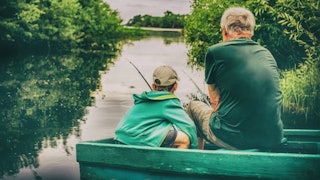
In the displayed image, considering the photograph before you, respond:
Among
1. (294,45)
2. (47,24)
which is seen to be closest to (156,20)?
(47,24)

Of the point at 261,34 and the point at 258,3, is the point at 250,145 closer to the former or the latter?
the point at 258,3

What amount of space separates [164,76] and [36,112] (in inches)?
308

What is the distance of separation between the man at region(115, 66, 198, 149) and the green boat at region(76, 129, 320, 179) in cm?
19

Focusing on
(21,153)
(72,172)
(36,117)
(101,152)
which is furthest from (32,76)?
(101,152)

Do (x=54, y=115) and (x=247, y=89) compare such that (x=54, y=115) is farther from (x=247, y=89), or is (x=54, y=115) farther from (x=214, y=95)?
(x=247, y=89)

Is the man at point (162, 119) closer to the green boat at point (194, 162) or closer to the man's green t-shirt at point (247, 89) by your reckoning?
the green boat at point (194, 162)

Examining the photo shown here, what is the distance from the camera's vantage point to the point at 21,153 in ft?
27.2

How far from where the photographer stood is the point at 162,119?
535 cm

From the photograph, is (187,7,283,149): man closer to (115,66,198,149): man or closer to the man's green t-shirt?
the man's green t-shirt

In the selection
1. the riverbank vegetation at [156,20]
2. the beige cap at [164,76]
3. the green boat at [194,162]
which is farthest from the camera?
the riverbank vegetation at [156,20]

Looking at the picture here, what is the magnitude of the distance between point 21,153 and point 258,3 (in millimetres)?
7181

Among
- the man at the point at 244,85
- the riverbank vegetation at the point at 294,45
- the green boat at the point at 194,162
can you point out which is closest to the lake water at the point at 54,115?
the green boat at the point at 194,162

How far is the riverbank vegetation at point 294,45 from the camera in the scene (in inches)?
454

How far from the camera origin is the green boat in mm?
4727
